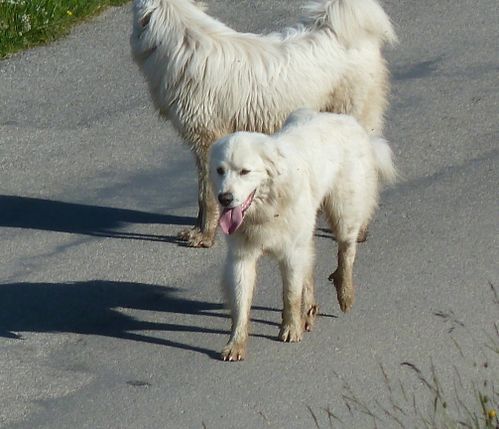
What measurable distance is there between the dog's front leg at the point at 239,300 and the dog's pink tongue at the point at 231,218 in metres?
0.32

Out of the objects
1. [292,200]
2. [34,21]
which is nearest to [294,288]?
[292,200]

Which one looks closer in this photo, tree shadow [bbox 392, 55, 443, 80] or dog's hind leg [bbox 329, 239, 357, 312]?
dog's hind leg [bbox 329, 239, 357, 312]

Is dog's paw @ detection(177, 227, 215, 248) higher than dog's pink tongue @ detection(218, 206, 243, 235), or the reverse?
dog's pink tongue @ detection(218, 206, 243, 235)

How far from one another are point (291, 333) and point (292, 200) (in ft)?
2.54

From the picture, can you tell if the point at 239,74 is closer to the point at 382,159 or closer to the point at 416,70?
the point at 382,159

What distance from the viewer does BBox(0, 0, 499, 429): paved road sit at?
279 inches

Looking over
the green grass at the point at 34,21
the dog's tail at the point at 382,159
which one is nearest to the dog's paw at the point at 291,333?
the dog's tail at the point at 382,159

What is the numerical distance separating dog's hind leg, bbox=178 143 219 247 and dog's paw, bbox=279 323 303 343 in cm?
147

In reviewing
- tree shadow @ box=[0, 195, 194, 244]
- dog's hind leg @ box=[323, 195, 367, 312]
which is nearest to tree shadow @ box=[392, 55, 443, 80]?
tree shadow @ box=[0, 195, 194, 244]

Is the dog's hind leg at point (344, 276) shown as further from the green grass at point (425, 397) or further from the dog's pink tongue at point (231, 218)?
the dog's pink tongue at point (231, 218)

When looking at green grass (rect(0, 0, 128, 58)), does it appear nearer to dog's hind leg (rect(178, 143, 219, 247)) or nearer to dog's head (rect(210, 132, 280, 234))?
dog's hind leg (rect(178, 143, 219, 247))

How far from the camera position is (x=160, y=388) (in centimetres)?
722

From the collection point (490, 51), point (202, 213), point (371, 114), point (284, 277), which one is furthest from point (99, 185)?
point (490, 51)

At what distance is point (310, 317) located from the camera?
786cm
